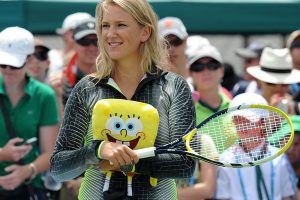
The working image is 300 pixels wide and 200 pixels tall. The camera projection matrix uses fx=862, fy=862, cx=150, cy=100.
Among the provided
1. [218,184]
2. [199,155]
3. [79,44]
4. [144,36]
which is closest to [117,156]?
[199,155]

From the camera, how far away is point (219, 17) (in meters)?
9.30

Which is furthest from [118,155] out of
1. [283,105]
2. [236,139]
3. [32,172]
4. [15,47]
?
[283,105]

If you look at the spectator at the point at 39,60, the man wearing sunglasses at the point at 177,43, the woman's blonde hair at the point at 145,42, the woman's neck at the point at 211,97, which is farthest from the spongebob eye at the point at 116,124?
the spectator at the point at 39,60

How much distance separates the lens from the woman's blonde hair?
3.48 meters

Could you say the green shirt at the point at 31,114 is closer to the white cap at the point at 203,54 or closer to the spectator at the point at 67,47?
the white cap at the point at 203,54

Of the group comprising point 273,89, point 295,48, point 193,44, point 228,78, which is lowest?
point 228,78

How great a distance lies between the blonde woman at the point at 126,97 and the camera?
3459 mm

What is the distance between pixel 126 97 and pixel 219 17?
5.87m

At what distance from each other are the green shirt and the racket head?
77.0 inches

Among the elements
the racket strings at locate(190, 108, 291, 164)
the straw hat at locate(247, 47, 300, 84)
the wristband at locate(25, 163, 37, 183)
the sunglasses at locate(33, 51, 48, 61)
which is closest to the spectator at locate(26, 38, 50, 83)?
the sunglasses at locate(33, 51, 48, 61)

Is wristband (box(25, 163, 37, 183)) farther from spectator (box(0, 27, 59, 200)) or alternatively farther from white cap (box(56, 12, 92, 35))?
white cap (box(56, 12, 92, 35))

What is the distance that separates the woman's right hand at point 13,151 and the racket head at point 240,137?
1.84 meters

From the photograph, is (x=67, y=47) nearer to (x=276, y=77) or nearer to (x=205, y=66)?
(x=205, y=66)

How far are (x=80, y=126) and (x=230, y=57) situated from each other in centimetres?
682
